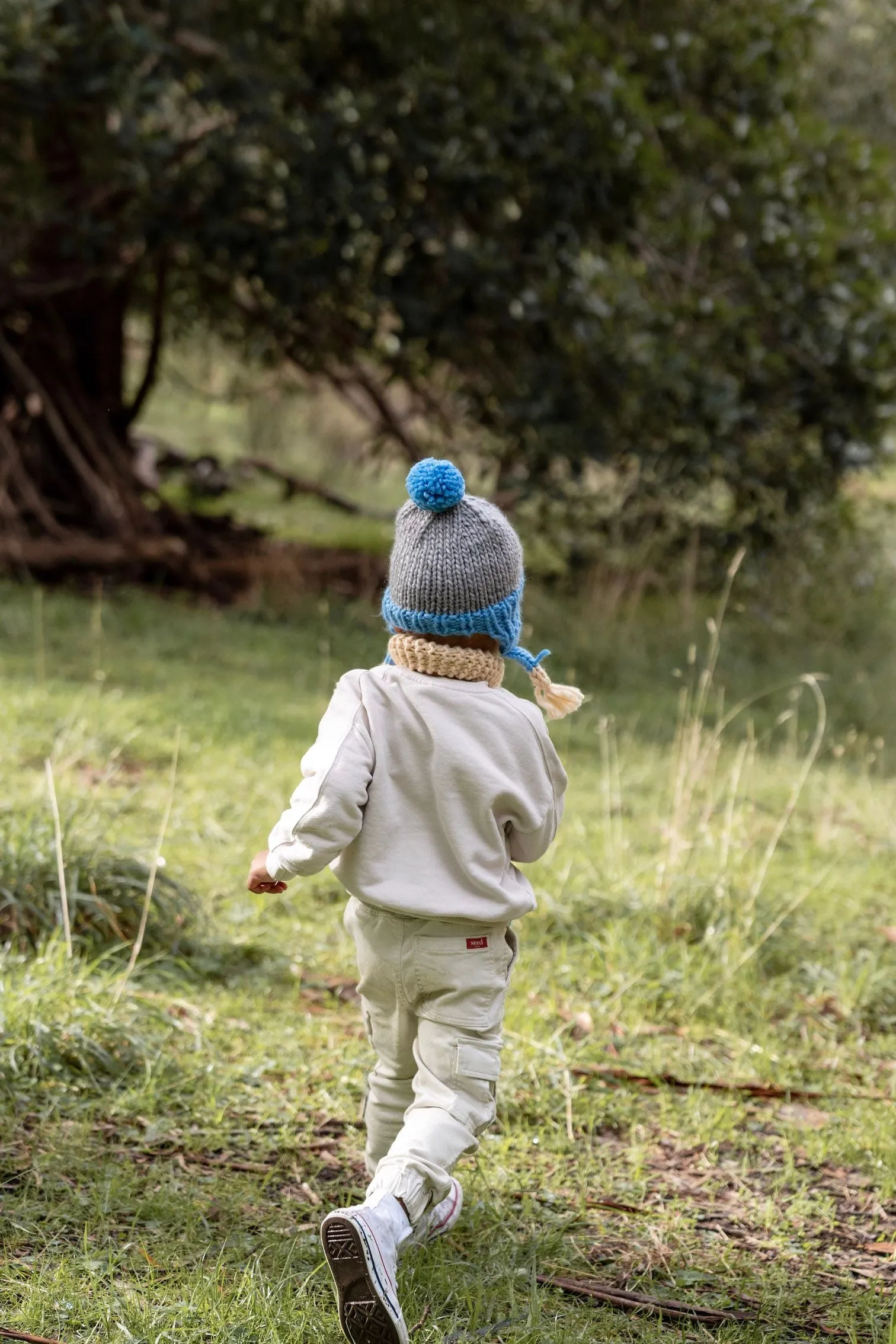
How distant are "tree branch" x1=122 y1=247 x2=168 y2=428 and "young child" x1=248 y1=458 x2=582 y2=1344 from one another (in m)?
7.03

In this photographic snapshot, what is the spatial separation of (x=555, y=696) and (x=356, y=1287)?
1158 mm

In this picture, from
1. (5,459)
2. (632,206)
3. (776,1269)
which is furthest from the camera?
(5,459)

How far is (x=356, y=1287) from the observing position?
7.61ft

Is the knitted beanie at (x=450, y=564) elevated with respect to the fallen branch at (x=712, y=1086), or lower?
elevated

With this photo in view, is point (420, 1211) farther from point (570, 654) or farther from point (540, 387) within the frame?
point (540, 387)

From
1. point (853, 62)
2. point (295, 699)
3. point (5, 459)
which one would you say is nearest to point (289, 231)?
point (5, 459)

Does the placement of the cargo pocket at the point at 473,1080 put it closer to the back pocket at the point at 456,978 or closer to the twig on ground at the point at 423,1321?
the back pocket at the point at 456,978

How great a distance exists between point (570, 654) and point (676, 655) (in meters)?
0.66

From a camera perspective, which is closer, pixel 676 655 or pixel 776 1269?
pixel 776 1269

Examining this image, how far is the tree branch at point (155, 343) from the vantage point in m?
9.27

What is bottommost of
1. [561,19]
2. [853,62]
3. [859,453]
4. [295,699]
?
[295,699]

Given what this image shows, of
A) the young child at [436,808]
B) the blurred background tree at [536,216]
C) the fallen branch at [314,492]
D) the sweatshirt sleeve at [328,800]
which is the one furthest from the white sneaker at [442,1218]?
the fallen branch at [314,492]

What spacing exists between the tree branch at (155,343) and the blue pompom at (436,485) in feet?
23.0

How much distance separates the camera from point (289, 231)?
8.46 metres
